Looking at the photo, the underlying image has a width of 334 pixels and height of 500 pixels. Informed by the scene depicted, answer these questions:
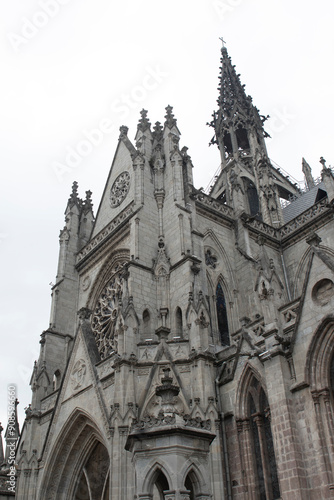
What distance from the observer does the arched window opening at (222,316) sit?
1938 cm

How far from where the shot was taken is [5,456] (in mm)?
23703

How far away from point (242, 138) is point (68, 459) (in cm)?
2680

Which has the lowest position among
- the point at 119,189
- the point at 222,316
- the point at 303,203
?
the point at 222,316

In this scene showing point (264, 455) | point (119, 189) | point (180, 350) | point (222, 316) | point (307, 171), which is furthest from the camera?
point (307, 171)

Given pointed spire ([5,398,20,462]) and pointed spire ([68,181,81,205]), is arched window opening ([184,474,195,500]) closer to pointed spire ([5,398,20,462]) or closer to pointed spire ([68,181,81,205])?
Answer: pointed spire ([5,398,20,462])

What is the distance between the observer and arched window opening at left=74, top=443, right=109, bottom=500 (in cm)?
1683

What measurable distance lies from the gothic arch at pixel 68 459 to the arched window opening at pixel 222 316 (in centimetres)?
567

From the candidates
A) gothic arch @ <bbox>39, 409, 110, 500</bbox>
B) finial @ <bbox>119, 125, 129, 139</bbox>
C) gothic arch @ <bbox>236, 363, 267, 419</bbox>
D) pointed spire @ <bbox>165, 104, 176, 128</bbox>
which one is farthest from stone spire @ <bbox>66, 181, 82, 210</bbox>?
gothic arch @ <bbox>236, 363, 267, 419</bbox>

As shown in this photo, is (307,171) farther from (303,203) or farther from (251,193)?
(303,203)

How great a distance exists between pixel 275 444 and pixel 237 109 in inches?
1185

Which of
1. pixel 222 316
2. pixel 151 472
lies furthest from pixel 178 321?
pixel 151 472

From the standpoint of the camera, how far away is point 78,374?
17.5m

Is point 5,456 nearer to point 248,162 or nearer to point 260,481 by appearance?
point 260,481

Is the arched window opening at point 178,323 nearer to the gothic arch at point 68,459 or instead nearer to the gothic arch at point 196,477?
the gothic arch at point 68,459
